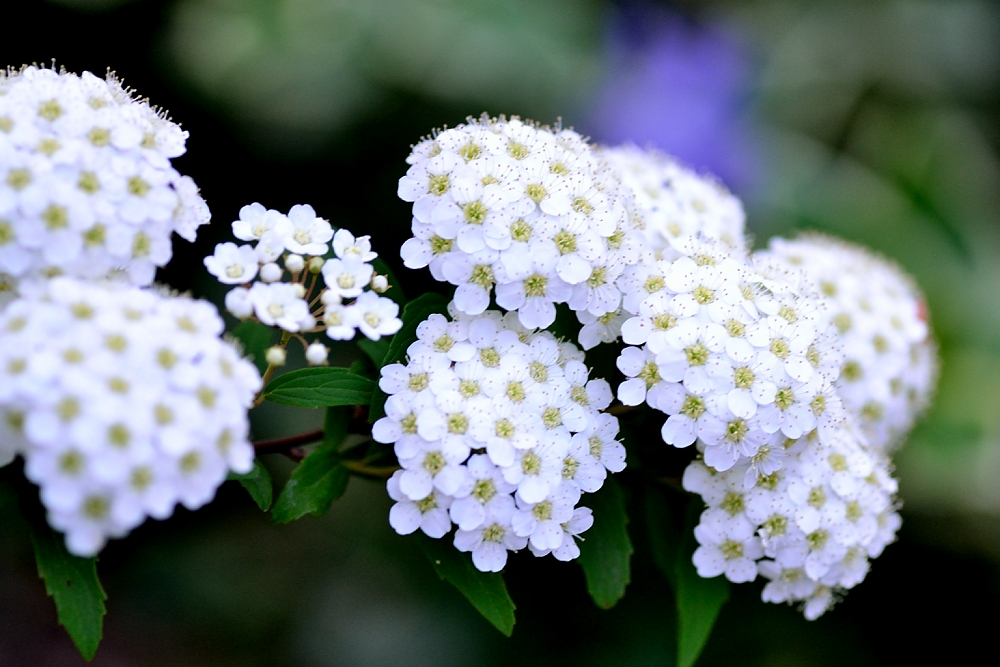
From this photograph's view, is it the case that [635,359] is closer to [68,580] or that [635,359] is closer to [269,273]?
[269,273]

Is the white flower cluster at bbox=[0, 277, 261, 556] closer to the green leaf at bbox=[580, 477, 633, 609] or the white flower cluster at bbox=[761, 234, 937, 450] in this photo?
the green leaf at bbox=[580, 477, 633, 609]

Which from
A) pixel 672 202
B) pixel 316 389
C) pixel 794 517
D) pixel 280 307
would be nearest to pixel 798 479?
pixel 794 517

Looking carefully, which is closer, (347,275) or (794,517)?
(347,275)

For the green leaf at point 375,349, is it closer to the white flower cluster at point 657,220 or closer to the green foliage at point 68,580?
the white flower cluster at point 657,220

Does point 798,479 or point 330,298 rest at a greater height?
point 798,479

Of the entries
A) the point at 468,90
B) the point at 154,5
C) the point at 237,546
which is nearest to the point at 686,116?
the point at 468,90

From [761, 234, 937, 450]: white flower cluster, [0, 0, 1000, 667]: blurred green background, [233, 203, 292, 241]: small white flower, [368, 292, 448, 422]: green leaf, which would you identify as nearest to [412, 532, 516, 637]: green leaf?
[368, 292, 448, 422]: green leaf

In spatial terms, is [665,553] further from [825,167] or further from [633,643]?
[825,167]
